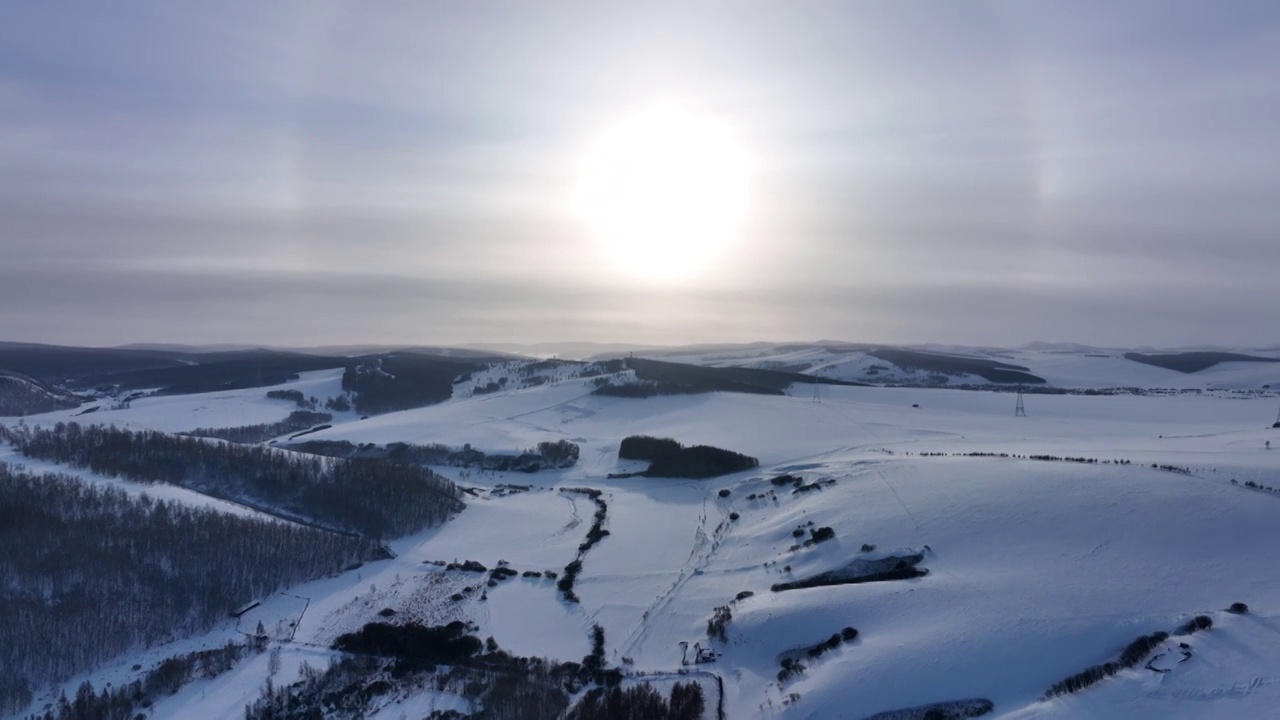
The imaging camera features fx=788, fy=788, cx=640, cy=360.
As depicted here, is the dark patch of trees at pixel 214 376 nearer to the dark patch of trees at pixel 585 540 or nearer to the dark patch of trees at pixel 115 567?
the dark patch of trees at pixel 585 540

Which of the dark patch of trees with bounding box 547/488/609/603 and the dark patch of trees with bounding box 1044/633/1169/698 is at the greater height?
the dark patch of trees with bounding box 1044/633/1169/698

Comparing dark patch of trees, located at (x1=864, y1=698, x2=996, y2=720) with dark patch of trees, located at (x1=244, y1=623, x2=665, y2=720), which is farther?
dark patch of trees, located at (x1=244, y1=623, x2=665, y2=720)

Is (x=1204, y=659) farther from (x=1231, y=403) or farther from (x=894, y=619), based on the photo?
(x=1231, y=403)

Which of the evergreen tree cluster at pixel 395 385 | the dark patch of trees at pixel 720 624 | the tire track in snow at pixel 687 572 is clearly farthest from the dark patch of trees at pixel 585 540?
the evergreen tree cluster at pixel 395 385

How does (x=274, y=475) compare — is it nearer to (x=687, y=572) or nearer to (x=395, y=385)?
(x=687, y=572)

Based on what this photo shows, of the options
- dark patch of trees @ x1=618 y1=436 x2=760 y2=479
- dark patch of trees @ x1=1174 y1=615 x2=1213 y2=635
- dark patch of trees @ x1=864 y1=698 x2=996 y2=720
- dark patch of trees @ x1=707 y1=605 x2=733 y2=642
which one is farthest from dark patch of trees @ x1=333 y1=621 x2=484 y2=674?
dark patch of trees @ x1=618 y1=436 x2=760 y2=479

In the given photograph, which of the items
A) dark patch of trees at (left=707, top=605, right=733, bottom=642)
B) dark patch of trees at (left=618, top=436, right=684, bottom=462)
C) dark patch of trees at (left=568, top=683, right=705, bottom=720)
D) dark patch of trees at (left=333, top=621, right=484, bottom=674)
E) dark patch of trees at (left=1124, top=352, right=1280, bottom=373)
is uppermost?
dark patch of trees at (left=1124, top=352, right=1280, bottom=373)

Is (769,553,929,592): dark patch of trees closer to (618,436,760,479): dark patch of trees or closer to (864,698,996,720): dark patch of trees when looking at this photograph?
(864,698,996,720): dark patch of trees
